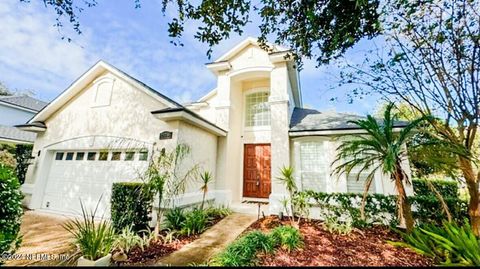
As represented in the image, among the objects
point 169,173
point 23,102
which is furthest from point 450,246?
point 23,102

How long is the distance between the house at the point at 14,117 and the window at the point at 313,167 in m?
18.1

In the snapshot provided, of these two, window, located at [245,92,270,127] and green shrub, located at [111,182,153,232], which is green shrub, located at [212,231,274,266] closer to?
green shrub, located at [111,182,153,232]

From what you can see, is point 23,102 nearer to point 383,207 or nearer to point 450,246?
point 383,207

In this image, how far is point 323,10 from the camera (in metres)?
4.91

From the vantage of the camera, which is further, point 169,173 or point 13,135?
point 13,135

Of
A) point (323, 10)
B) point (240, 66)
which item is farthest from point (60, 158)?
point (323, 10)

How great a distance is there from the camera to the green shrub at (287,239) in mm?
4875

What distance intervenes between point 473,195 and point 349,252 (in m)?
3.81

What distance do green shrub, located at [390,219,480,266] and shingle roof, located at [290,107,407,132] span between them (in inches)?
180

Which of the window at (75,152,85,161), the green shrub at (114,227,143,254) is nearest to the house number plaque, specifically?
the green shrub at (114,227,143,254)

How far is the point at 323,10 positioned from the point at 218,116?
656 centimetres

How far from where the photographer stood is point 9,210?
154 inches

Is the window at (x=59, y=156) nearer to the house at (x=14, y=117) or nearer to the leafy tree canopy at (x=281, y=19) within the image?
the leafy tree canopy at (x=281, y=19)

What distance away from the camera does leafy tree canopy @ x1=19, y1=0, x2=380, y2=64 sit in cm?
487
